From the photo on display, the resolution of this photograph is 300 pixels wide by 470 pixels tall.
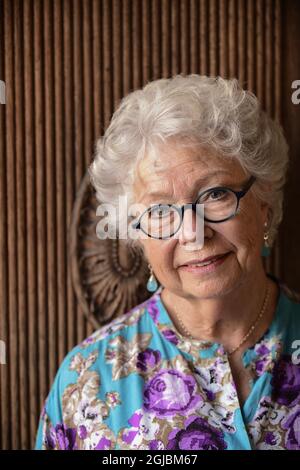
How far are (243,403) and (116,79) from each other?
82cm

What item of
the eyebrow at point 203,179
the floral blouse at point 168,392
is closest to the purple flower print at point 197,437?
the floral blouse at point 168,392

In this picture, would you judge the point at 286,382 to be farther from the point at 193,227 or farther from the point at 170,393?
the point at 193,227

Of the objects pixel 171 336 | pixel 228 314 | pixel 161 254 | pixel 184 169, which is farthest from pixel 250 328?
pixel 184 169

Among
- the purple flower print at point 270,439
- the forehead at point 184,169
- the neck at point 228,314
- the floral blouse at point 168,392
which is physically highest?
the forehead at point 184,169

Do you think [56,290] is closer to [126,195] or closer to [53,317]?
[53,317]

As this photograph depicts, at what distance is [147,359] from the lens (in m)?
1.17

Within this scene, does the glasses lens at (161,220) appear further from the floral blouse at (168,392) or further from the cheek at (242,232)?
the floral blouse at (168,392)

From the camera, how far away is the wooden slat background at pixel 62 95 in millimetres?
1328

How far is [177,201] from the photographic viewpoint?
3.43ft

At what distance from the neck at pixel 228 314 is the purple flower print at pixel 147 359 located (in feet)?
0.27

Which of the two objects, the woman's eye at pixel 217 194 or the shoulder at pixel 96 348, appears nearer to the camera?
the woman's eye at pixel 217 194
